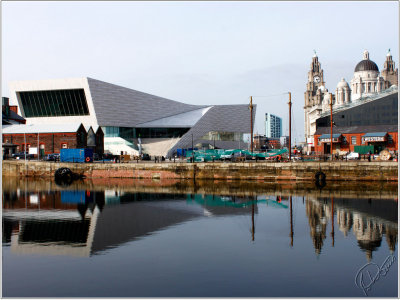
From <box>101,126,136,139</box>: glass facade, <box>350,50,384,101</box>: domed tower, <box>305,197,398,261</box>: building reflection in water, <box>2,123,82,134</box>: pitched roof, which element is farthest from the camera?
<box>350,50,384,101</box>: domed tower

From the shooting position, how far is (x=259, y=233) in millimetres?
26125

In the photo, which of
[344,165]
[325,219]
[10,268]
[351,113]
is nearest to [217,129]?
[351,113]

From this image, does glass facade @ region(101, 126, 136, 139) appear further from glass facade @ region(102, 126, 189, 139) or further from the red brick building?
the red brick building

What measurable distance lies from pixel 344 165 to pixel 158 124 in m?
57.9

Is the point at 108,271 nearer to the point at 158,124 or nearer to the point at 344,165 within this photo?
the point at 344,165

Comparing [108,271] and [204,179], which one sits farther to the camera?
[204,179]

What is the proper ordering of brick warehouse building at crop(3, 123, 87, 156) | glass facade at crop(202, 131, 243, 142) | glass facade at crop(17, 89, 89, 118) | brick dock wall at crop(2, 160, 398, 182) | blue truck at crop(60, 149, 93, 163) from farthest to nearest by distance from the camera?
glass facade at crop(202, 131, 243, 142)
glass facade at crop(17, 89, 89, 118)
brick warehouse building at crop(3, 123, 87, 156)
blue truck at crop(60, 149, 93, 163)
brick dock wall at crop(2, 160, 398, 182)

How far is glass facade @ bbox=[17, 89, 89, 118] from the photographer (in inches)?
3600

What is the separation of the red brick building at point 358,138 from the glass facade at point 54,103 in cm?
4993

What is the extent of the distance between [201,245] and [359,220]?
12.8 metres

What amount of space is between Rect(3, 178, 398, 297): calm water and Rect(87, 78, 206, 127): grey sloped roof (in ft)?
167

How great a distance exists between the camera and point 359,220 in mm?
29344

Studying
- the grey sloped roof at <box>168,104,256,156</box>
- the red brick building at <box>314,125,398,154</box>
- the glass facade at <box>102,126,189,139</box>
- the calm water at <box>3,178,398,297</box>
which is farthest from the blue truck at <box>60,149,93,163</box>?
the red brick building at <box>314,125,398,154</box>

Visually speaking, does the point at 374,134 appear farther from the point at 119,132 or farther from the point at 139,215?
the point at 139,215
